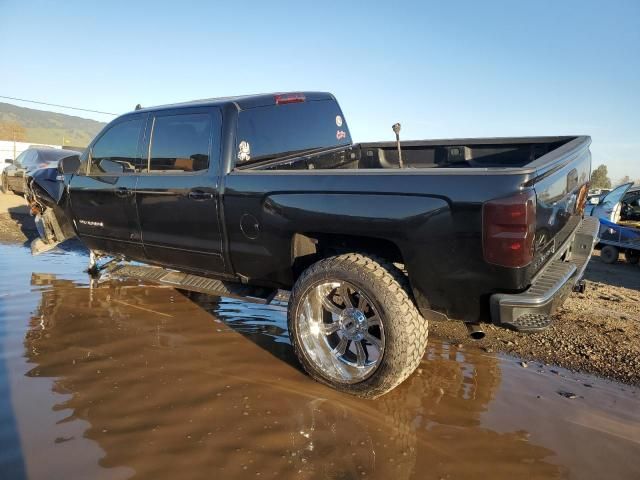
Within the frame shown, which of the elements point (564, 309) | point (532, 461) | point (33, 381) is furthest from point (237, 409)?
point (564, 309)

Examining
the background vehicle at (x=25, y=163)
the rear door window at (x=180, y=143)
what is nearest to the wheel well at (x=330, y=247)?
the rear door window at (x=180, y=143)

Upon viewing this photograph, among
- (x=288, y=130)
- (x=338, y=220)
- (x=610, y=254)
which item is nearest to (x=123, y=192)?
(x=288, y=130)

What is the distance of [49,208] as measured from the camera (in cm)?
588

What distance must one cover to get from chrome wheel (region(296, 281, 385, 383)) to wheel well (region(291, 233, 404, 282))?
32 centimetres

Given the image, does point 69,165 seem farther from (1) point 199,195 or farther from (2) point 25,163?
(2) point 25,163

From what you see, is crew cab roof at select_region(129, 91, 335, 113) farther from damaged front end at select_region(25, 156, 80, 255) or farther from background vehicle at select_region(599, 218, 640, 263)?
background vehicle at select_region(599, 218, 640, 263)

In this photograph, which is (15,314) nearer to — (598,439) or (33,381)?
(33,381)

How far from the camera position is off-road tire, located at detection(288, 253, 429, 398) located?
2.76m

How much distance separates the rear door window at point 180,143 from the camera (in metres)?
3.75

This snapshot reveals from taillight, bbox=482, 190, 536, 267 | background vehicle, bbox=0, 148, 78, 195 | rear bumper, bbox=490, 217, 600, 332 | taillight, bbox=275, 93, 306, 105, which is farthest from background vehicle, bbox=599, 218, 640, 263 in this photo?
background vehicle, bbox=0, 148, 78, 195

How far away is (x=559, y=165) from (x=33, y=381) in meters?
3.63

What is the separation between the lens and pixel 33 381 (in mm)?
3029

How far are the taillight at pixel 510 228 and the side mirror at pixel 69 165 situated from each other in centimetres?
433

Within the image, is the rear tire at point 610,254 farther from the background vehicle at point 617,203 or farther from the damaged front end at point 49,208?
the damaged front end at point 49,208
